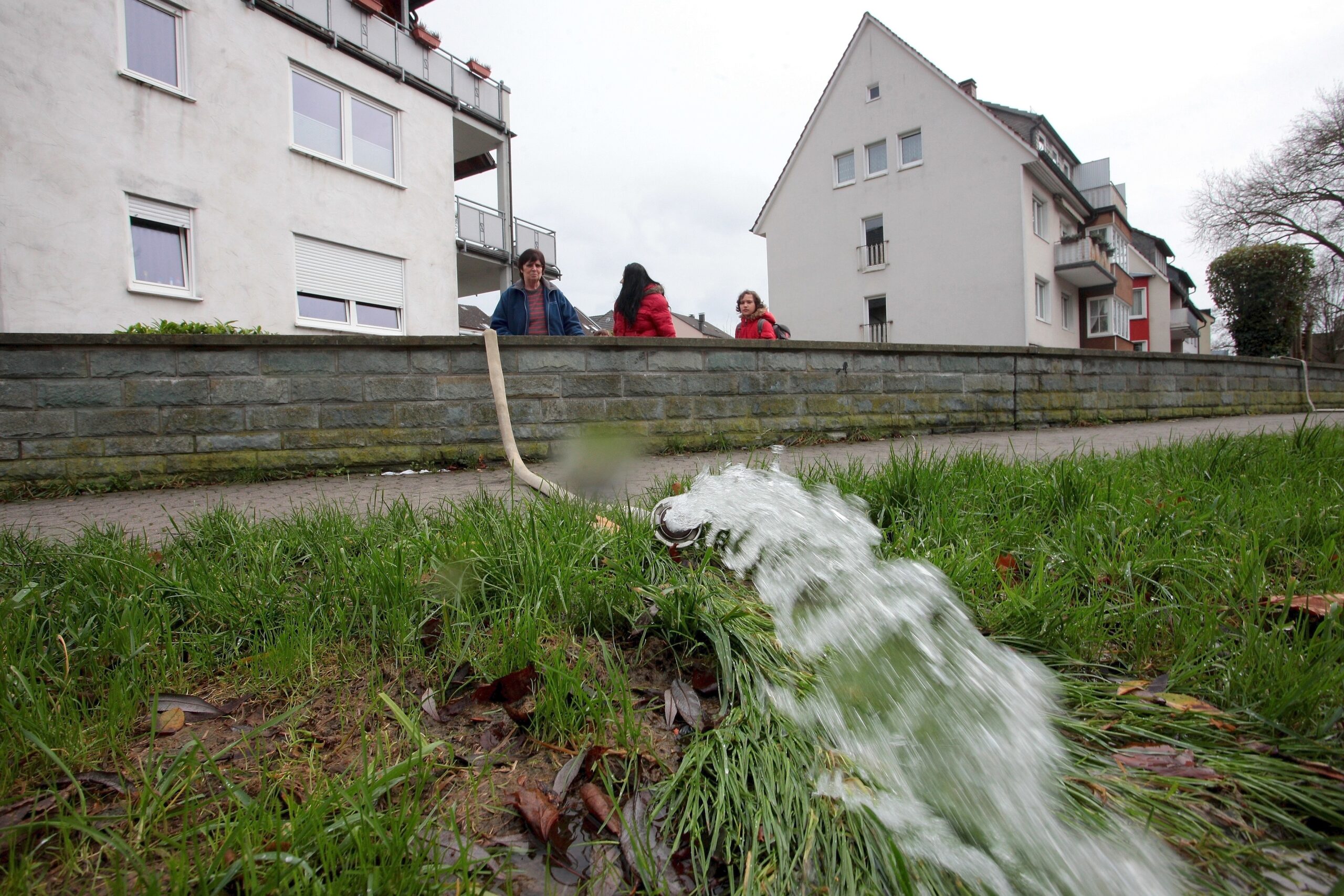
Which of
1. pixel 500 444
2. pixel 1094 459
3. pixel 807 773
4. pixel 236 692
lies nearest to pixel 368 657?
pixel 236 692

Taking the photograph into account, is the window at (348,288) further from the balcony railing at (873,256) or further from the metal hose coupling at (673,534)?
the balcony railing at (873,256)

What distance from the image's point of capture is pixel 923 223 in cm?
2534

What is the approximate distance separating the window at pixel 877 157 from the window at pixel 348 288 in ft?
64.4

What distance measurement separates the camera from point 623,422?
20.1 feet

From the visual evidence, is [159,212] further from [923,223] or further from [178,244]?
[923,223]

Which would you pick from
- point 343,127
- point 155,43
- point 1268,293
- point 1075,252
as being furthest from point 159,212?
point 1268,293

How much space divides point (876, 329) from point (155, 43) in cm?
2293

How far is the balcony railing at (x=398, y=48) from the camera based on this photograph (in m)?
13.7

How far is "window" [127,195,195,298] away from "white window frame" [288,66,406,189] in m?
2.73

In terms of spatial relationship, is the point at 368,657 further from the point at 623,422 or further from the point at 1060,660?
the point at 623,422

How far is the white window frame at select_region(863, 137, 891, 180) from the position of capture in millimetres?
26328

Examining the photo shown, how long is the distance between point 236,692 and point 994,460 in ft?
10.8

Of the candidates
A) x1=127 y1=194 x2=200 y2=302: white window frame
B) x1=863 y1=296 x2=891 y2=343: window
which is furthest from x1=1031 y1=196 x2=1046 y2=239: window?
x1=127 y1=194 x2=200 y2=302: white window frame

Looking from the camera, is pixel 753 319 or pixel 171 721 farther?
pixel 753 319
